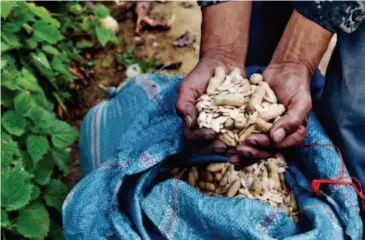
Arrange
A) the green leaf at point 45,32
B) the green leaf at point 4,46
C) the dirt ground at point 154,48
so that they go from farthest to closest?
1. the dirt ground at point 154,48
2. the green leaf at point 45,32
3. the green leaf at point 4,46

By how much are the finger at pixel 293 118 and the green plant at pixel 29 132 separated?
0.70 meters

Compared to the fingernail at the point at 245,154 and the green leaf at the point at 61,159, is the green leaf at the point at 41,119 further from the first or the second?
the fingernail at the point at 245,154

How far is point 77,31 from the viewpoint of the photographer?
260cm

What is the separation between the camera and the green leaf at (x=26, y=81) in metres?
1.88

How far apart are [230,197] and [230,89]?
255 mm

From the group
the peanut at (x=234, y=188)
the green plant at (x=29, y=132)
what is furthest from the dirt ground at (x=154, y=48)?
the peanut at (x=234, y=188)

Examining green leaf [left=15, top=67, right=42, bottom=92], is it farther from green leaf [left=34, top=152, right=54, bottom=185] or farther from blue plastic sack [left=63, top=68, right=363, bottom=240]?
blue plastic sack [left=63, top=68, right=363, bottom=240]

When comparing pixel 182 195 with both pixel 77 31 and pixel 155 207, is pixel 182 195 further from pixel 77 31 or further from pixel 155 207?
pixel 77 31

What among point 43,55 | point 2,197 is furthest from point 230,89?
point 43,55

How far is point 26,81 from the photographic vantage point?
1896 mm

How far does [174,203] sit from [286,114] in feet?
1.08

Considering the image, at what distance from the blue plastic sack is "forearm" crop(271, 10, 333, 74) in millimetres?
165

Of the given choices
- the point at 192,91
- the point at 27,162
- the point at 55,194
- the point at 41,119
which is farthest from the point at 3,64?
the point at 192,91

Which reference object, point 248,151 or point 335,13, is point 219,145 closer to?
point 248,151
